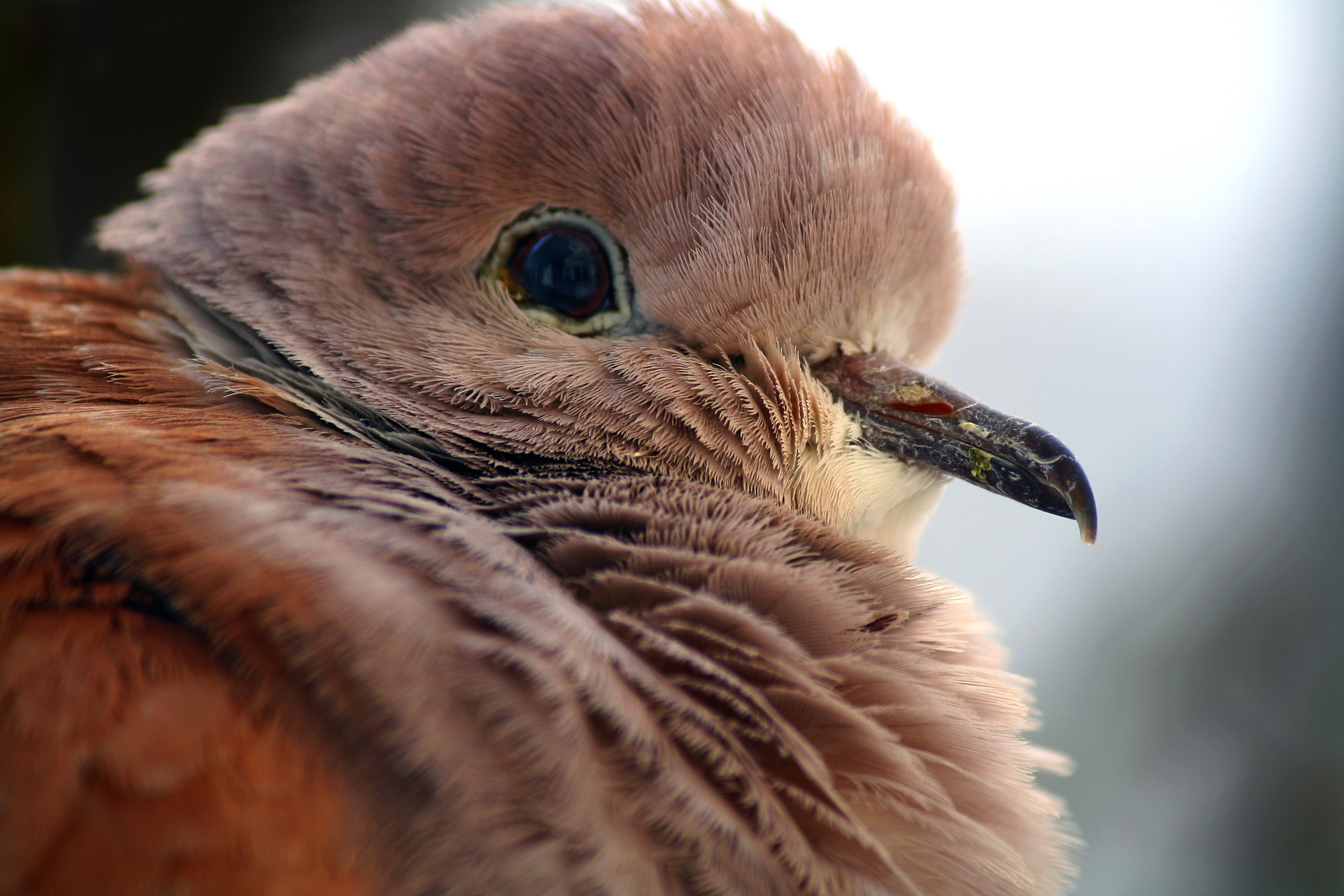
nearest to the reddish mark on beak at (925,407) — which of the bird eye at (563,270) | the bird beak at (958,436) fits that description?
the bird beak at (958,436)

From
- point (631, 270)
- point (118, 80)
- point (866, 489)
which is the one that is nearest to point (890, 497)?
point (866, 489)

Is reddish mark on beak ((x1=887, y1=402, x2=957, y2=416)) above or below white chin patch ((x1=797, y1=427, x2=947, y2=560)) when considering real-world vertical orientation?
above

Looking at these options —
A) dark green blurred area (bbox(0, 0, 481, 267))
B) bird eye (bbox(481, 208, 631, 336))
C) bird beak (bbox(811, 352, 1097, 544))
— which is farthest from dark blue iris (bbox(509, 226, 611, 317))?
dark green blurred area (bbox(0, 0, 481, 267))

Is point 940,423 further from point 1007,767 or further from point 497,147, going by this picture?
point 497,147

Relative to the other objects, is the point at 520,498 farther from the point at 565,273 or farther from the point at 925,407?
the point at 925,407

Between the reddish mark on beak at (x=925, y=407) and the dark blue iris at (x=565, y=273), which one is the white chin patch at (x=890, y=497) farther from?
the dark blue iris at (x=565, y=273)

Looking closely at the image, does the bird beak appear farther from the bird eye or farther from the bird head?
the bird eye

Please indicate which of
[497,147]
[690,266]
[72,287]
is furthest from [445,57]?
[72,287]
